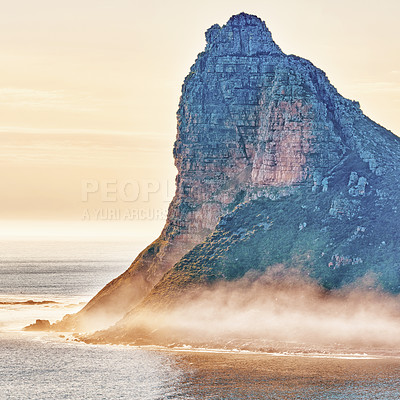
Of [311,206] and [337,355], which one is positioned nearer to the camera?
[337,355]

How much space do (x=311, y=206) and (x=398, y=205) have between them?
1396cm

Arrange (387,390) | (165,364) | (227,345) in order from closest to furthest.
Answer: (387,390)
(165,364)
(227,345)

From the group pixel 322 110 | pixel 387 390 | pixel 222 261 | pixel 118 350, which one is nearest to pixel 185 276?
pixel 222 261

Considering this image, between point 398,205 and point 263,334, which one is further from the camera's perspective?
point 398,205

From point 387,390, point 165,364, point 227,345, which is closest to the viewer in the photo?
point 387,390

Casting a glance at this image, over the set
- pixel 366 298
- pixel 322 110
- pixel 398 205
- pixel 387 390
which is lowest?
pixel 387 390

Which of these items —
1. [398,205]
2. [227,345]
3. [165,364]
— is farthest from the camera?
[398,205]

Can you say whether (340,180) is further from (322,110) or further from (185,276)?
(185,276)

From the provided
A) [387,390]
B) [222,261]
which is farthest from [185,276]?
[387,390]

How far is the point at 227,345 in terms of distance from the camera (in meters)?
179

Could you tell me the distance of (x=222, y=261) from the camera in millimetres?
195125

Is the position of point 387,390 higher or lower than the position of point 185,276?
lower

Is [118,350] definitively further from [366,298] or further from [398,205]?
[398,205]

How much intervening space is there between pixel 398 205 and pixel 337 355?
108 feet
